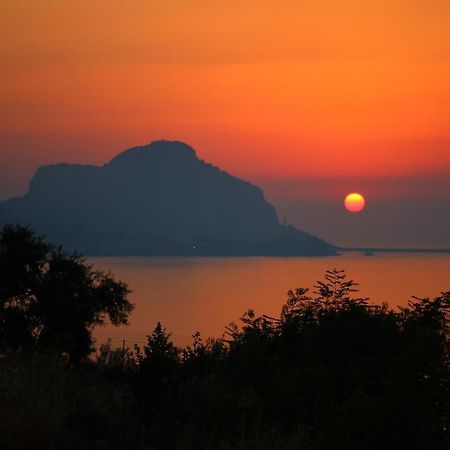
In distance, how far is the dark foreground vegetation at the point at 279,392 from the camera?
9.39 metres

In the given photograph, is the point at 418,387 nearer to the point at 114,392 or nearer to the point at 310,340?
the point at 310,340

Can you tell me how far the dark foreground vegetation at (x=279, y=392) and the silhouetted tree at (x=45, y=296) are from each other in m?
14.1

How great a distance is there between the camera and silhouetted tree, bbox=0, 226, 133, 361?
27938 millimetres

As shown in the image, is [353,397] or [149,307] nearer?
[353,397]

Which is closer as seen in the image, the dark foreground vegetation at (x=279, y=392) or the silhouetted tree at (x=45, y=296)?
the dark foreground vegetation at (x=279, y=392)

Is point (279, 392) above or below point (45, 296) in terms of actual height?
below

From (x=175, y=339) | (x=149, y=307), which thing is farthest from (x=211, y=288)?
(x=175, y=339)

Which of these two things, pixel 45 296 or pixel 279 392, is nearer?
pixel 279 392

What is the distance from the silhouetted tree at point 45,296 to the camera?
2794 cm

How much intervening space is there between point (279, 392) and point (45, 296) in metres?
19.2

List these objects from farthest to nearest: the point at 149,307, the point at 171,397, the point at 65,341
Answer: the point at 149,307 < the point at 65,341 < the point at 171,397

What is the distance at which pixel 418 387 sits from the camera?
9.68 meters

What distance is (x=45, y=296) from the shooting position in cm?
2897

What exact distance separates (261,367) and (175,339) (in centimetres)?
8326
